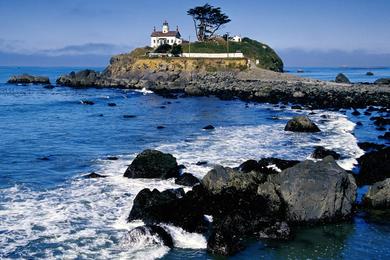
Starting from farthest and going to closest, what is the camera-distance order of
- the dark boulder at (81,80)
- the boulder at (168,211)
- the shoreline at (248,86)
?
the dark boulder at (81,80)
the shoreline at (248,86)
the boulder at (168,211)

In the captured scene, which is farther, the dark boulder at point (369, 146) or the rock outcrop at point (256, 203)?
the dark boulder at point (369, 146)

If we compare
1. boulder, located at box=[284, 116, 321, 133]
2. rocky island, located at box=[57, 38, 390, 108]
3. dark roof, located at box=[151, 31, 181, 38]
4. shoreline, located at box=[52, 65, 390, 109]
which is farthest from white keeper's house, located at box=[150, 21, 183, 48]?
boulder, located at box=[284, 116, 321, 133]

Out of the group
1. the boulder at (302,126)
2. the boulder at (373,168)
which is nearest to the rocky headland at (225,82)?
the boulder at (302,126)

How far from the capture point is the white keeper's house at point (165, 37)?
137500 millimetres

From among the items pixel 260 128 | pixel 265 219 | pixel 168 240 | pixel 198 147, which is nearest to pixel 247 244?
pixel 265 219

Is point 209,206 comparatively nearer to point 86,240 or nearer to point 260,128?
point 86,240

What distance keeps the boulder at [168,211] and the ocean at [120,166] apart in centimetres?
46

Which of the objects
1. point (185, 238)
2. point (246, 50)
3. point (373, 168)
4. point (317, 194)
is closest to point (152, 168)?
point (185, 238)

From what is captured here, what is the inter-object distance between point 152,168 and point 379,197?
12.0 meters

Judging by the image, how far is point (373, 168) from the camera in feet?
84.4

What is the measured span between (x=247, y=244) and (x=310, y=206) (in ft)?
12.6

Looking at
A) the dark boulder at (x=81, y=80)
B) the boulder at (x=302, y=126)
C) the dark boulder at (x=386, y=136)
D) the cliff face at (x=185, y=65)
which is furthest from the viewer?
the dark boulder at (x=81, y=80)

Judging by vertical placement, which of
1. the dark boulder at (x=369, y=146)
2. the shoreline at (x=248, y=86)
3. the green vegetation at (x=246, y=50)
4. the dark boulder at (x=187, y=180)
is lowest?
the dark boulder at (x=187, y=180)

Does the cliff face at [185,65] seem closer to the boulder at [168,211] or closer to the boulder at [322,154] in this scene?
the boulder at [322,154]
